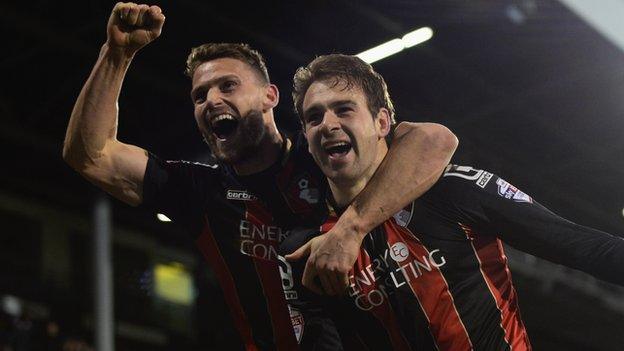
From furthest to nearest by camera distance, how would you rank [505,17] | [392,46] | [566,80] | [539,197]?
[566,80], [505,17], [392,46], [539,197]

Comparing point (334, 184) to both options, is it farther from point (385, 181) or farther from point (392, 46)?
point (392, 46)

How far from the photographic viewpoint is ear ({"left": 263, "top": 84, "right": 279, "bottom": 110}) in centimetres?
214

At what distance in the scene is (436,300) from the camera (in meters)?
2.03

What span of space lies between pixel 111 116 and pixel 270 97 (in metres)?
0.34

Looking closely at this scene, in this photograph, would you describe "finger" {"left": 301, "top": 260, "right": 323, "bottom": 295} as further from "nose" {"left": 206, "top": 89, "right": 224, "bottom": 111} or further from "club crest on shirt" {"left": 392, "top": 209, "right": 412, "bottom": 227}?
"nose" {"left": 206, "top": 89, "right": 224, "bottom": 111}

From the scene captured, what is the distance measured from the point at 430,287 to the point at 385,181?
0.79 ft

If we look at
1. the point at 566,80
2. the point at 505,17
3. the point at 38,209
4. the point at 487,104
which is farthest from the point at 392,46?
the point at 38,209

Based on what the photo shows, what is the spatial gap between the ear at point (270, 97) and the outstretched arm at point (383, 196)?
0.27m

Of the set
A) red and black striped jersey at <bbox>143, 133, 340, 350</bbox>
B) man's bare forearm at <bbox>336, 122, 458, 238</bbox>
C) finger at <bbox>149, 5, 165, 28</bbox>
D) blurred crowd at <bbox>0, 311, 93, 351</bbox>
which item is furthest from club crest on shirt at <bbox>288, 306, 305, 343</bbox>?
blurred crowd at <bbox>0, 311, 93, 351</bbox>

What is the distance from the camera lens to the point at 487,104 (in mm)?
4797

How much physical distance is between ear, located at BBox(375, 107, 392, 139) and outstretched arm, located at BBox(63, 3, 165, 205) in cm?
49

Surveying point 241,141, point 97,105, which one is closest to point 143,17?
point 97,105

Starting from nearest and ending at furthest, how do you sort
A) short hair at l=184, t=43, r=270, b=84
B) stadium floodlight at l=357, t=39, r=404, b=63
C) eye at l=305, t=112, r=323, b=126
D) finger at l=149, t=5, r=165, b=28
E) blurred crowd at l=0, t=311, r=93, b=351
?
finger at l=149, t=5, r=165, b=28, eye at l=305, t=112, r=323, b=126, short hair at l=184, t=43, r=270, b=84, stadium floodlight at l=357, t=39, r=404, b=63, blurred crowd at l=0, t=311, r=93, b=351

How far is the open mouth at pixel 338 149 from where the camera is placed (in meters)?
1.98
